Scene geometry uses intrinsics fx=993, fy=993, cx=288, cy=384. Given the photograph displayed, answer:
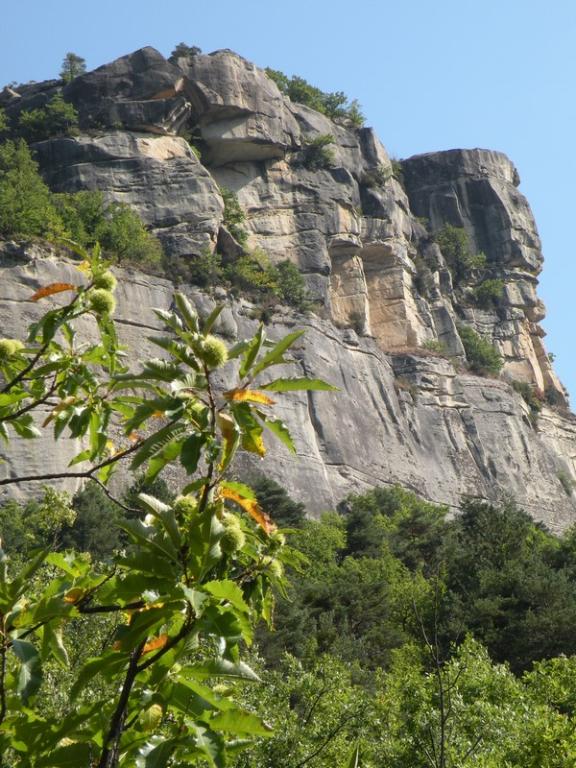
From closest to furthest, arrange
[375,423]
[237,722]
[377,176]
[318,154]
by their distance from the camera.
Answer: [237,722] < [375,423] < [318,154] < [377,176]

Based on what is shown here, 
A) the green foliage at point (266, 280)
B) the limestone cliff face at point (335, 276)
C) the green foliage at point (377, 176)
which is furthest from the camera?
the green foliage at point (377, 176)

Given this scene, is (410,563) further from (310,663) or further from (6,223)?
(6,223)

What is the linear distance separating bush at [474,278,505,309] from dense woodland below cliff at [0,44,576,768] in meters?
0.13

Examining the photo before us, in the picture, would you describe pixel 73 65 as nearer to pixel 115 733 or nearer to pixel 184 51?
pixel 184 51

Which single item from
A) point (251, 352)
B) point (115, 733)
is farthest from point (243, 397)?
point (115, 733)

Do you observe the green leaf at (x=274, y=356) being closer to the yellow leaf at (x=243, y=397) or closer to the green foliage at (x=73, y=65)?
the yellow leaf at (x=243, y=397)

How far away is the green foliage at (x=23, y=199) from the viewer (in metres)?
33.7

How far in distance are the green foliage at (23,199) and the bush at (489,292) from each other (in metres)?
24.9

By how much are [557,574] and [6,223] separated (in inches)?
834

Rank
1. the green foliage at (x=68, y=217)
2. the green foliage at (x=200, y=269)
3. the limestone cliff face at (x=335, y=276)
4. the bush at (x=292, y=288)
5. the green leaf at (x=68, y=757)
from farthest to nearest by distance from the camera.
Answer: the bush at (x=292, y=288), the limestone cliff face at (x=335, y=276), the green foliage at (x=200, y=269), the green foliage at (x=68, y=217), the green leaf at (x=68, y=757)

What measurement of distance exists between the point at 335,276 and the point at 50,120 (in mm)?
14146

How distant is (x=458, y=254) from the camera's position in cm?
5428

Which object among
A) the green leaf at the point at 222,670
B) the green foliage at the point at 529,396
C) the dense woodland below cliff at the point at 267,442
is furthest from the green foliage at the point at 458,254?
the green leaf at the point at 222,670

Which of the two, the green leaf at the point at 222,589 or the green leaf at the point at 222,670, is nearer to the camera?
the green leaf at the point at 222,589
